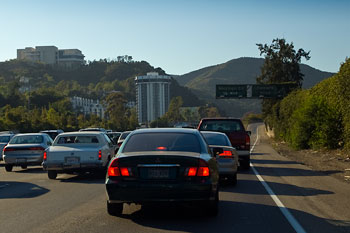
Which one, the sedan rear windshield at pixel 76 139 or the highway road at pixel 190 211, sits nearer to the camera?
the highway road at pixel 190 211

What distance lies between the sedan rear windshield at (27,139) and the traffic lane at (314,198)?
9693mm

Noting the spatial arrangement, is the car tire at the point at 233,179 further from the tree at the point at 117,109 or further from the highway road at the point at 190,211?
the tree at the point at 117,109

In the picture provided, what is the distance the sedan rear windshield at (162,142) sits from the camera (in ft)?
32.2

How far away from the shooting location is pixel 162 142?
10.0 metres

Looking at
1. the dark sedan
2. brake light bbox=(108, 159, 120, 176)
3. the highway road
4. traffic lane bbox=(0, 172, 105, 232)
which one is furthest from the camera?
traffic lane bbox=(0, 172, 105, 232)

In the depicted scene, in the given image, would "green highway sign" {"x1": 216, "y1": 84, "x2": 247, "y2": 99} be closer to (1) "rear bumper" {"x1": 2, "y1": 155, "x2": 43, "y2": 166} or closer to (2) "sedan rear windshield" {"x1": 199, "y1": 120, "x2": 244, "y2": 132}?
(2) "sedan rear windshield" {"x1": 199, "y1": 120, "x2": 244, "y2": 132}

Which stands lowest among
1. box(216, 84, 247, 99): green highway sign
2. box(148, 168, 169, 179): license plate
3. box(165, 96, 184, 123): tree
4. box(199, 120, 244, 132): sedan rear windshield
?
box(165, 96, 184, 123): tree

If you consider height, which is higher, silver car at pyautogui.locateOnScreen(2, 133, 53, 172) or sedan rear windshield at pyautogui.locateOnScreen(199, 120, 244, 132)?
sedan rear windshield at pyautogui.locateOnScreen(199, 120, 244, 132)

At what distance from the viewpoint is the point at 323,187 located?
49.1 ft

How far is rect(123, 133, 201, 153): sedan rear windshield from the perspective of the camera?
9.83 metres

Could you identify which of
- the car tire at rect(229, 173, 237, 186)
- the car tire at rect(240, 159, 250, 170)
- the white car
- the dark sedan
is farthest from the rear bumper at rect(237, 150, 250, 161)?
the dark sedan

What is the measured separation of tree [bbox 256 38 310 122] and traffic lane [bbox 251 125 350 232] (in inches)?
2295

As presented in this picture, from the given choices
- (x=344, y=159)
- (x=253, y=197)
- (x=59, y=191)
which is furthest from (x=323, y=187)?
(x=344, y=159)

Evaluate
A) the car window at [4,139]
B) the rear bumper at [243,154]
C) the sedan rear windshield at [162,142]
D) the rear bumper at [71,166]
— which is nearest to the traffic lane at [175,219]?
the sedan rear windshield at [162,142]
